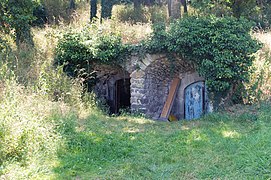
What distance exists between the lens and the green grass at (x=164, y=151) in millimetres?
5066

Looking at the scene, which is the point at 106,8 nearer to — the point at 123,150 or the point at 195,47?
the point at 195,47

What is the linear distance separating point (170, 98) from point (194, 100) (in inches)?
40.4

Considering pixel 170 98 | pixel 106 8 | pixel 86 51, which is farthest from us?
pixel 106 8

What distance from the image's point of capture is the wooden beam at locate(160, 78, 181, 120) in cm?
1087

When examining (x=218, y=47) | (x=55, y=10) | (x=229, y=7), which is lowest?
(x=218, y=47)

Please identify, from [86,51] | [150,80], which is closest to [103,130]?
[86,51]

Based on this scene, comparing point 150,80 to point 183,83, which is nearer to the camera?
point 150,80

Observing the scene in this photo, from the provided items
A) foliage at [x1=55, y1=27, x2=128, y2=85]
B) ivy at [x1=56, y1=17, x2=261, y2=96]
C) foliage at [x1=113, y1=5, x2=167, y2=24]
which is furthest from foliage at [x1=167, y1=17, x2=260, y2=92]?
foliage at [x1=113, y1=5, x2=167, y2=24]

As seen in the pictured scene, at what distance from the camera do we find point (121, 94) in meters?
12.6

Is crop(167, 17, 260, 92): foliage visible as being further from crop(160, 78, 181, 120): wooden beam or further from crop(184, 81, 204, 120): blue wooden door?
crop(184, 81, 204, 120): blue wooden door

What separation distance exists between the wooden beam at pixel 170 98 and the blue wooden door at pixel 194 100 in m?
0.50

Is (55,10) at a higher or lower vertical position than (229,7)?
higher

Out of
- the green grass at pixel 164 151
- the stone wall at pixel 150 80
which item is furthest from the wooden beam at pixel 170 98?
the green grass at pixel 164 151

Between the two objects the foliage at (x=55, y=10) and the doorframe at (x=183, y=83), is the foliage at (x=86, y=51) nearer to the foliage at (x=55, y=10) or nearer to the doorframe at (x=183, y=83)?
the doorframe at (x=183, y=83)
